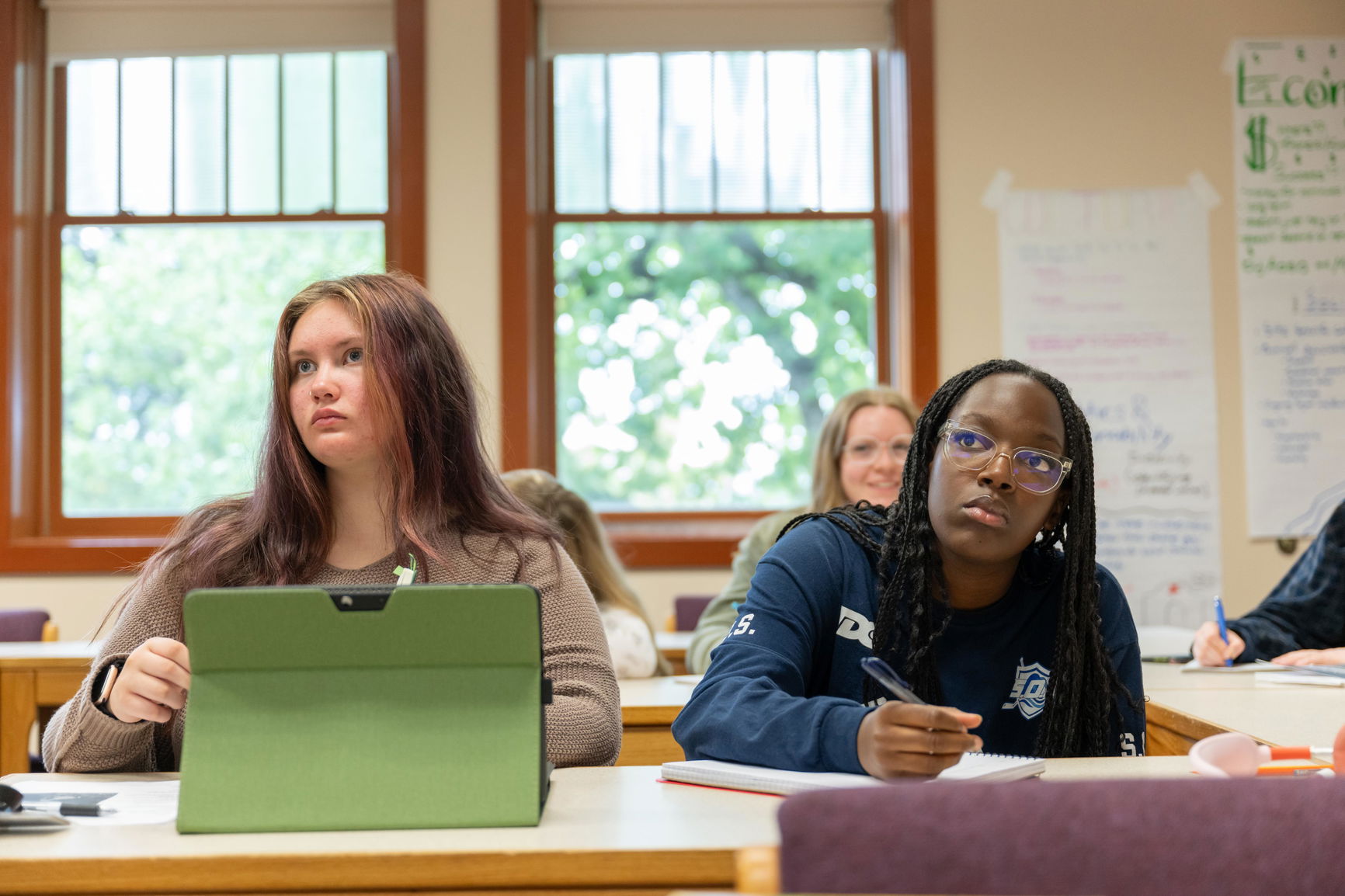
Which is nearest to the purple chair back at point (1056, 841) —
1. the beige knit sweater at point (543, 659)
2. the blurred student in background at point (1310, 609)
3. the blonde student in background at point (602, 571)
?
the beige knit sweater at point (543, 659)

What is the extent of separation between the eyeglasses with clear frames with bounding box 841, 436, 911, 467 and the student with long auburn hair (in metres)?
1.80

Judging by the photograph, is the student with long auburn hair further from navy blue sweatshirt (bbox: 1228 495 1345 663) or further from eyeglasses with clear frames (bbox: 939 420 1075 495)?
navy blue sweatshirt (bbox: 1228 495 1345 663)

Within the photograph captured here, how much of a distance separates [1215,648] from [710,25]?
287 cm

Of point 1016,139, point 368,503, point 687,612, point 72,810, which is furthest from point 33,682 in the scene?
point 1016,139

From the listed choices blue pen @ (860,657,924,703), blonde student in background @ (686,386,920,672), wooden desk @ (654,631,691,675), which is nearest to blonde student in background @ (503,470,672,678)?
wooden desk @ (654,631,691,675)

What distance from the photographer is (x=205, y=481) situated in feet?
14.8

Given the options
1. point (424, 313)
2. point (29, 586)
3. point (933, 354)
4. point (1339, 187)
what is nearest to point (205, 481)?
point (29, 586)

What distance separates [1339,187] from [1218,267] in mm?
513

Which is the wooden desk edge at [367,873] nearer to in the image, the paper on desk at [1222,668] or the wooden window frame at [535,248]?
the paper on desk at [1222,668]

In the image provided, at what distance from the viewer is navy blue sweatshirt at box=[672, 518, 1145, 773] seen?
5.02 feet

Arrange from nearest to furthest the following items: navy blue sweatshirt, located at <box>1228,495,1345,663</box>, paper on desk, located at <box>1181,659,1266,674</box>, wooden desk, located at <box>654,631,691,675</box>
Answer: paper on desk, located at <box>1181,659,1266,674</box>, navy blue sweatshirt, located at <box>1228,495,1345,663</box>, wooden desk, located at <box>654,631,691,675</box>

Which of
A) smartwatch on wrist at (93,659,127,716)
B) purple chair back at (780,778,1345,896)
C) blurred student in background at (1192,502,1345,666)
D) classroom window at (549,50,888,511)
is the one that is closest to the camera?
purple chair back at (780,778,1345,896)

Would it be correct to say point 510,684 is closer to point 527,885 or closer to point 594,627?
point 527,885

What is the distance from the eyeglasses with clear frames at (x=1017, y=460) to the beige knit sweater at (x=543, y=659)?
52cm
